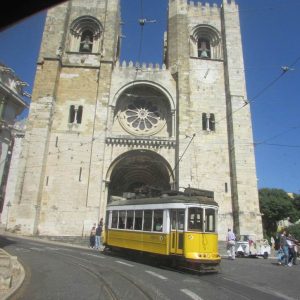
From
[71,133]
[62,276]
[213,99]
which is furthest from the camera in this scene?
[213,99]

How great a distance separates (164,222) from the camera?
34.2 ft

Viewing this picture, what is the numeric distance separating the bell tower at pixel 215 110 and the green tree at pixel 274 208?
840 inches

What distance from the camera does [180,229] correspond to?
9969 millimetres

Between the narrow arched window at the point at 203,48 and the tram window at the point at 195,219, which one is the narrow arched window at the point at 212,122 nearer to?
the narrow arched window at the point at 203,48

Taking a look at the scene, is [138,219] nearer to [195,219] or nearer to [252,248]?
[195,219]

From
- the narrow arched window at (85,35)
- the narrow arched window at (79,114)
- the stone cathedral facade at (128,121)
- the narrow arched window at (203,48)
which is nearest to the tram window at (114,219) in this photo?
the stone cathedral facade at (128,121)

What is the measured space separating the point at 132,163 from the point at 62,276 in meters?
15.7

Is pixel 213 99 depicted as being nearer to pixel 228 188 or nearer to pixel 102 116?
pixel 228 188

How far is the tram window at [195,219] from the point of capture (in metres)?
9.96

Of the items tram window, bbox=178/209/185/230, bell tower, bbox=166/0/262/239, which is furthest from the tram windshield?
bell tower, bbox=166/0/262/239

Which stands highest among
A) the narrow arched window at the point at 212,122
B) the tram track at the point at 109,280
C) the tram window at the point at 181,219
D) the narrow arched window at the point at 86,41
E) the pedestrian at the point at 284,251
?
the narrow arched window at the point at 86,41

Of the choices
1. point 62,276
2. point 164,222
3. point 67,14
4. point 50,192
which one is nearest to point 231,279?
point 164,222

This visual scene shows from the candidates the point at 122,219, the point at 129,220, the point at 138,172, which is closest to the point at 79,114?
the point at 138,172

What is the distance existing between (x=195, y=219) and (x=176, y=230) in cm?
66
